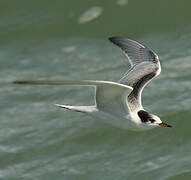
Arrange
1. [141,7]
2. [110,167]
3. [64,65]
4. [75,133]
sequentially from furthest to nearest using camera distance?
[141,7] < [64,65] < [75,133] < [110,167]

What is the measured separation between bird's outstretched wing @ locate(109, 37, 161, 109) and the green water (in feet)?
6.53

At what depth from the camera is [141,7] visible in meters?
16.7

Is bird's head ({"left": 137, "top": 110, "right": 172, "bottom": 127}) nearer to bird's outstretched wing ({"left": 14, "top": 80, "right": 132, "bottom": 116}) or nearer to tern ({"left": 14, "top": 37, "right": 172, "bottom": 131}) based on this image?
tern ({"left": 14, "top": 37, "right": 172, "bottom": 131})

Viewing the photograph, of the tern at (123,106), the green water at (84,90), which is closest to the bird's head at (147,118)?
A: the tern at (123,106)

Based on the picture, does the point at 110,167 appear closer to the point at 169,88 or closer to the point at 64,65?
the point at 169,88

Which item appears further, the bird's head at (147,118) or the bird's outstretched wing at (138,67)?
the bird's outstretched wing at (138,67)

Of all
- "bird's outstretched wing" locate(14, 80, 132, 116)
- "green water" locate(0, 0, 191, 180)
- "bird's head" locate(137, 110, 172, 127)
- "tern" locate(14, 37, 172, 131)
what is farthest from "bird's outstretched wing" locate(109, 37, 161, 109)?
"green water" locate(0, 0, 191, 180)

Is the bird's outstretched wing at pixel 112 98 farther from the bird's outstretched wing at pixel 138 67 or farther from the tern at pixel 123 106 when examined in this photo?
the bird's outstretched wing at pixel 138 67

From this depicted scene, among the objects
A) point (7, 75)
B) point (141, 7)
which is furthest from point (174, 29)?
point (7, 75)

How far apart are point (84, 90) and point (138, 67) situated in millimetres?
3895

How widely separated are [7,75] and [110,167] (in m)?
4.19

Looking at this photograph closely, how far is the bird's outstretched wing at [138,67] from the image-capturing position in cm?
1029

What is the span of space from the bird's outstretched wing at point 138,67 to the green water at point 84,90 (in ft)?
6.53

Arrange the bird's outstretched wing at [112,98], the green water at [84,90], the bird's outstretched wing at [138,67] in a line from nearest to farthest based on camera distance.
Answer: the bird's outstretched wing at [112,98], the bird's outstretched wing at [138,67], the green water at [84,90]
